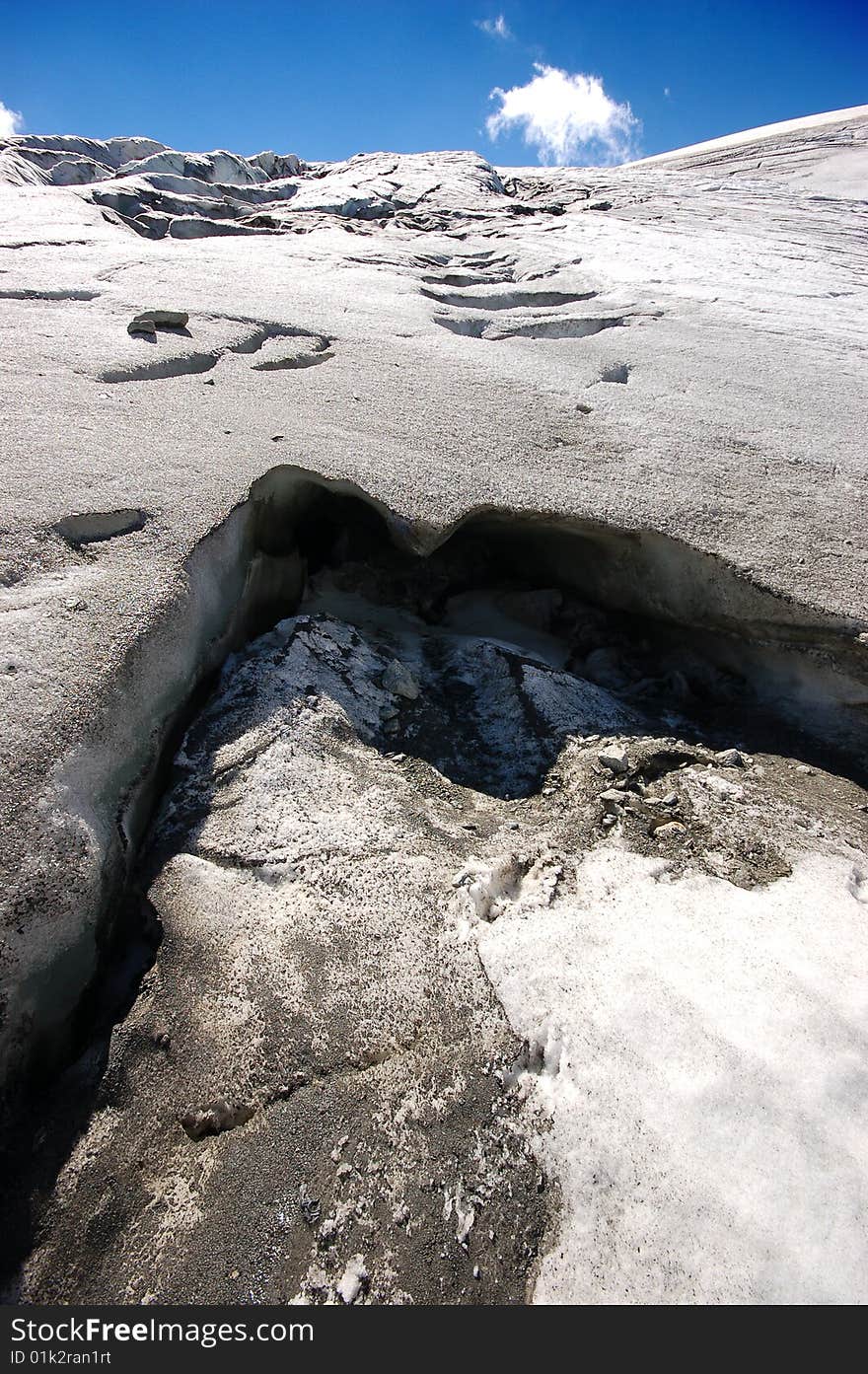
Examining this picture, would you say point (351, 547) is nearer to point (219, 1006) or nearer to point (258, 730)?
point (258, 730)

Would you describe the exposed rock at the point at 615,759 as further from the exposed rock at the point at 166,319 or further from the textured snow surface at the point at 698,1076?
the exposed rock at the point at 166,319

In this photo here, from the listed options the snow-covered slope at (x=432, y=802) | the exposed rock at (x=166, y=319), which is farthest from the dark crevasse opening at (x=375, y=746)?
the exposed rock at (x=166, y=319)

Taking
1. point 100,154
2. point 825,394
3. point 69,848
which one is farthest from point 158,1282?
point 100,154

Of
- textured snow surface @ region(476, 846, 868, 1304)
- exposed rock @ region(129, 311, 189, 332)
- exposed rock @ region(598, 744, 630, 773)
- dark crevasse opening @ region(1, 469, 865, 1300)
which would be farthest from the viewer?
exposed rock @ region(129, 311, 189, 332)

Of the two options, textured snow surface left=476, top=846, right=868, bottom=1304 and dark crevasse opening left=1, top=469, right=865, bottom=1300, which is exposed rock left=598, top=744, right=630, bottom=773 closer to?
dark crevasse opening left=1, top=469, right=865, bottom=1300

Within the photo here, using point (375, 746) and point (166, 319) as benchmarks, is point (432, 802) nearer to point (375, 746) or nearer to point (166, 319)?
point (375, 746)

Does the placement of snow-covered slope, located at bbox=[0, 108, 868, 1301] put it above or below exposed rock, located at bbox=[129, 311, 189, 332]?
below

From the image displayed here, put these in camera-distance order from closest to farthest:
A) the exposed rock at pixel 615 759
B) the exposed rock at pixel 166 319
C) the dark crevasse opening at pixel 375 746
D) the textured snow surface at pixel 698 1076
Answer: the textured snow surface at pixel 698 1076, the dark crevasse opening at pixel 375 746, the exposed rock at pixel 615 759, the exposed rock at pixel 166 319

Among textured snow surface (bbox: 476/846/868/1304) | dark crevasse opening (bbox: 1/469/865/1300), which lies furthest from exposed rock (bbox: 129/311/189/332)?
textured snow surface (bbox: 476/846/868/1304)

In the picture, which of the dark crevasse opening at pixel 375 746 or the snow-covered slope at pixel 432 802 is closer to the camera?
the snow-covered slope at pixel 432 802

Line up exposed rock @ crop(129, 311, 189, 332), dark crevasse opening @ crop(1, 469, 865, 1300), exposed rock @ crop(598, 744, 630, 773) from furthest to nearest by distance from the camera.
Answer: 1. exposed rock @ crop(129, 311, 189, 332)
2. exposed rock @ crop(598, 744, 630, 773)
3. dark crevasse opening @ crop(1, 469, 865, 1300)

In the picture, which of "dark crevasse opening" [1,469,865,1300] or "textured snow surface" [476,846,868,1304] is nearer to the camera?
"textured snow surface" [476,846,868,1304]

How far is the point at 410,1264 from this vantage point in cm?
103

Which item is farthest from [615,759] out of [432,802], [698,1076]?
[698,1076]
